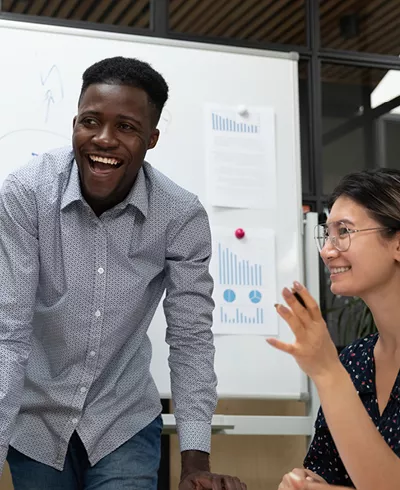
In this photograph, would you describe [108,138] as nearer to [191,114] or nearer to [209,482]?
[209,482]

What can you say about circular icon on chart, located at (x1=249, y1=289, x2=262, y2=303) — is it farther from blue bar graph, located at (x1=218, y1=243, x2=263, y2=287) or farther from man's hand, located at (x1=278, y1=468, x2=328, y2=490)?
man's hand, located at (x1=278, y1=468, x2=328, y2=490)

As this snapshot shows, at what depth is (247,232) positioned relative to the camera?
2984mm

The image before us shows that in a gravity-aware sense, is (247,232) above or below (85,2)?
below

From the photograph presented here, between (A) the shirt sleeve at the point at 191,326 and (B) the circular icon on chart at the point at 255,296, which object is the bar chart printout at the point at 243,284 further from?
(A) the shirt sleeve at the point at 191,326

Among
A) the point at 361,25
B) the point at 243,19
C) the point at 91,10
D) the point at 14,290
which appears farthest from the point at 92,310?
the point at 361,25

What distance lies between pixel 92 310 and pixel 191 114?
1.29m

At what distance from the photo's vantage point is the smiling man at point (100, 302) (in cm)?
183

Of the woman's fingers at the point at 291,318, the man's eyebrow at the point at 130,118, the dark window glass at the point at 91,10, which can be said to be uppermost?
the dark window glass at the point at 91,10

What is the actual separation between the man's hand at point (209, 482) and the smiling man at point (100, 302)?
0.29ft

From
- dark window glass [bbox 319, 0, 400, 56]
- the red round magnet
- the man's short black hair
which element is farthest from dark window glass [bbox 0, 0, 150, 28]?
the man's short black hair

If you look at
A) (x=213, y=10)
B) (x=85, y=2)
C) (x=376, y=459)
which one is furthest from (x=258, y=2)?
(x=376, y=459)

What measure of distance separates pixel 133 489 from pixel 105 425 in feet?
0.49

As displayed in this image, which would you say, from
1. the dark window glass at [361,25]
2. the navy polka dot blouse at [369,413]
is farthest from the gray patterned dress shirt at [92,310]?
the dark window glass at [361,25]

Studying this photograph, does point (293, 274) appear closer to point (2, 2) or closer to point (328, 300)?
point (328, 300)
